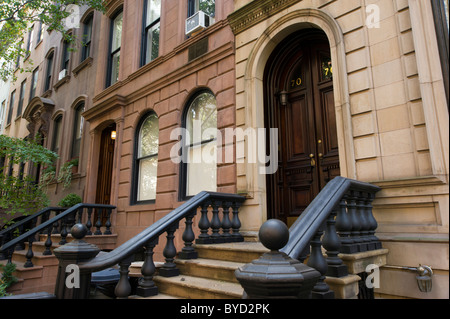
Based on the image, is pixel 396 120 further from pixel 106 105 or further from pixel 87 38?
pixel 87 38

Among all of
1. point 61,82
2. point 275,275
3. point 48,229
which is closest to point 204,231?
point 275,275

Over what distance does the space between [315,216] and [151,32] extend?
8.60 m

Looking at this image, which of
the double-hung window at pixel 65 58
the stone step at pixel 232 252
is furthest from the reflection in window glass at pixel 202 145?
the double-hung window at pixel 65 58

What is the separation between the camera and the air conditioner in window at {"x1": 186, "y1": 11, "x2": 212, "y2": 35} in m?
7.33

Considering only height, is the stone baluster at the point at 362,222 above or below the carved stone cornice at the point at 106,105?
below

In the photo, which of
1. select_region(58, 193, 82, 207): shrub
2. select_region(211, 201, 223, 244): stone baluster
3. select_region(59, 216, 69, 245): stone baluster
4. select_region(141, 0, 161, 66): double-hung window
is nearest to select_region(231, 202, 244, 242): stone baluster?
select_region(211, 201, 223, 244): stone baluster

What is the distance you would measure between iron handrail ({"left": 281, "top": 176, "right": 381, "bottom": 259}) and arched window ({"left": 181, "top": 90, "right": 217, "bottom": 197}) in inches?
139

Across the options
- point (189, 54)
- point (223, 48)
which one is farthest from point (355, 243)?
point (189, 54)

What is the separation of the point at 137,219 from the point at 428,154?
6.69 m

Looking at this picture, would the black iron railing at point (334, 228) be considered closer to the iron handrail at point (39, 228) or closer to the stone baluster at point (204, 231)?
the stone baluster at point (204, 231)

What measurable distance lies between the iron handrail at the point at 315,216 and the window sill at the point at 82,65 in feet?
37.8

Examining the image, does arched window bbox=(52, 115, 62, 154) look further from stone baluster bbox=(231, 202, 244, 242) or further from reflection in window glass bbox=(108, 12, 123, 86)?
stone baluster bbox=(231, 202, 244, 242)

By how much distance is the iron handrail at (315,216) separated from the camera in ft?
8.70
